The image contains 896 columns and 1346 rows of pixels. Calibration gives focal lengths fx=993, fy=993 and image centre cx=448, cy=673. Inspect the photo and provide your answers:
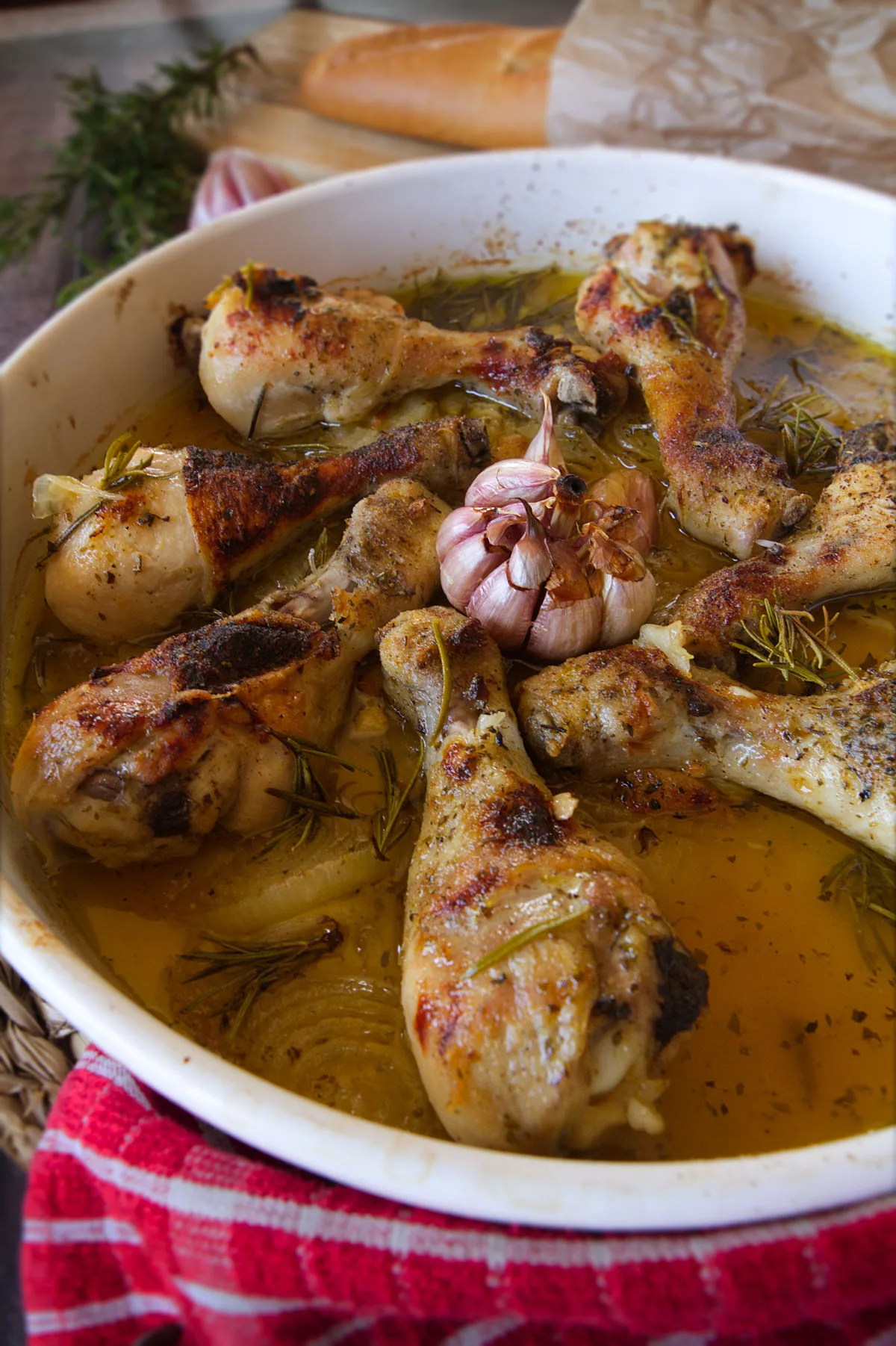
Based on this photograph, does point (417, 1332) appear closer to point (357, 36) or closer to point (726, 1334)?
point (726, 1334)

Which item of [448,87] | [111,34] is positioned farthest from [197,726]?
[111,34]

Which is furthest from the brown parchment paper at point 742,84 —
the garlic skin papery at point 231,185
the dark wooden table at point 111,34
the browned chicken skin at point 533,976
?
the browned chicken skin at point 533,976

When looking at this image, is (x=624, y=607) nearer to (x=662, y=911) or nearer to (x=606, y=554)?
(x=606, y=554)

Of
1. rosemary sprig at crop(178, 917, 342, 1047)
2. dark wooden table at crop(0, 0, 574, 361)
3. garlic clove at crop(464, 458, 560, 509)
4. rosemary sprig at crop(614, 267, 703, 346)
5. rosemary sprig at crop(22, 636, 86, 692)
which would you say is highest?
dark wooden table at crop(0, 0, 574, 361)

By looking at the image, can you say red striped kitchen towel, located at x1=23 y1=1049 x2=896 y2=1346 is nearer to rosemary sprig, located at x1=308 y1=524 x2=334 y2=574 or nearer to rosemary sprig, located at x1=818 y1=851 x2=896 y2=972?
rosemary sprig, located at x1=818 y1=851 x2=896 y2=972

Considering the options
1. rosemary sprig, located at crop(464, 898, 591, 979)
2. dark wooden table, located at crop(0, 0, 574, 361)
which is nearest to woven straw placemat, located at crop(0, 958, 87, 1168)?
rosemary sprig, located at crop(464, 898, 591, 979)

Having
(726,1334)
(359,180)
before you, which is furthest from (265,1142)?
(359,180)

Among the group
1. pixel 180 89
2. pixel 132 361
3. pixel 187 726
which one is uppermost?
pixel 180 89
